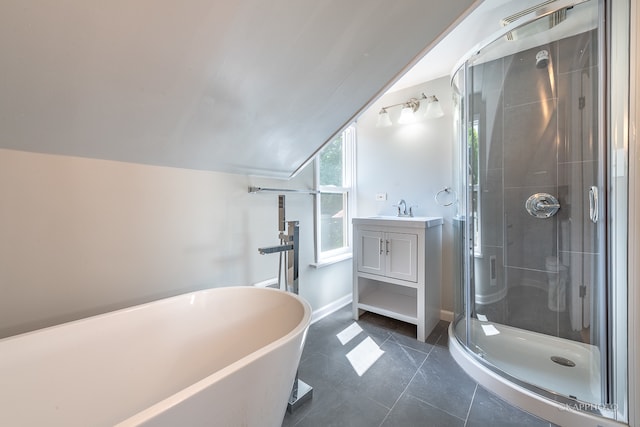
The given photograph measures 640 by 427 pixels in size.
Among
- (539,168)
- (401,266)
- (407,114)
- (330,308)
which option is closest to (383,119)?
(407,114)

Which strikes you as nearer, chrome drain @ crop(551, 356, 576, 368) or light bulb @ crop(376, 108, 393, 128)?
chrome drain @ crop(551, 356, 576, 368)

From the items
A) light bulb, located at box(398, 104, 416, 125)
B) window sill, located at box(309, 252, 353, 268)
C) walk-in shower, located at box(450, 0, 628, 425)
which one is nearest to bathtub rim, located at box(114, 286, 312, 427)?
window sill, located at box(309, 252, 353, 268)

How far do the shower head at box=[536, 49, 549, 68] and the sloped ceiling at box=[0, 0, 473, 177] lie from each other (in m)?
1.01

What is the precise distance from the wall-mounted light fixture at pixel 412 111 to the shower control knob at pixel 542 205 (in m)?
1.02

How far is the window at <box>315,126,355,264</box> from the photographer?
8.04 ft

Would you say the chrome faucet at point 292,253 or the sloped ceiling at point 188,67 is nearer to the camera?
the sloped ceiling at point 188,67

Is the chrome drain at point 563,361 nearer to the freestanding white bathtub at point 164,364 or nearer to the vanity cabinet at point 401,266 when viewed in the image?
the vanity cabinet at point 401,266

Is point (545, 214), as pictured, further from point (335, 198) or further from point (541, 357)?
point (335, 198)

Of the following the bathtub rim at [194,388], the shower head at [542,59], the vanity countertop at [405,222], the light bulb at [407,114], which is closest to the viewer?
the bathtub rim at [194,388]

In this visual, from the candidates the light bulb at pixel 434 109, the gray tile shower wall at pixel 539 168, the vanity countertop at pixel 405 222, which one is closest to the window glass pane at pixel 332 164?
the vanity countertop at pixel 405 222

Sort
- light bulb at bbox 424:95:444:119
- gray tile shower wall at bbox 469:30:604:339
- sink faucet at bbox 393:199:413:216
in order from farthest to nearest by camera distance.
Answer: sink faucet at bbox 393:199:413:216, light bulb at bbox 424:95:444:119, gray tile shower wall at bbox 469:30:604:339

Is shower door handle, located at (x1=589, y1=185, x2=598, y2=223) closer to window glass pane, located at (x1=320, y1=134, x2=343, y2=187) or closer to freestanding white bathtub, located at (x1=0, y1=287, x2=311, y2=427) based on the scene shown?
freestanding white bathtub, located at (x1=0, y1=287, x2=311, y2=427)

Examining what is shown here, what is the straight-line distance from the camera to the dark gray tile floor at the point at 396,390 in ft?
4.05

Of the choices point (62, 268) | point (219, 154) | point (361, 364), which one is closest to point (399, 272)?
point (361, 364)
